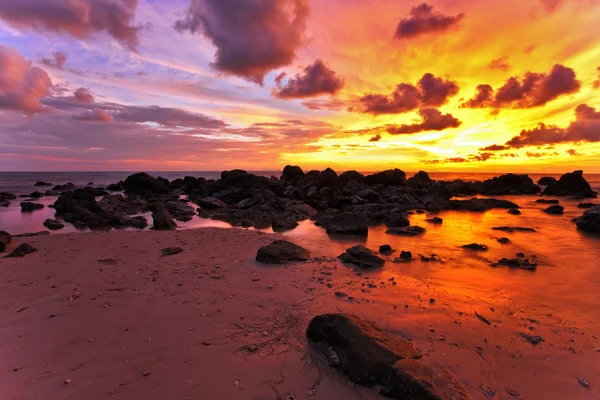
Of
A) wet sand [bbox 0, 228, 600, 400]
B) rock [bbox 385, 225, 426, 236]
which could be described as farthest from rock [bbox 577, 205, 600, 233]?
wet sand [bbox 0, 228, 600, 400]

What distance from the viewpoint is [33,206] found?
85.9ft

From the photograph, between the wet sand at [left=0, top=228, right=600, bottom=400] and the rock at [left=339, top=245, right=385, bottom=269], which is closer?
the wet sand at [left=0, top=228, right=600, bottom=400]

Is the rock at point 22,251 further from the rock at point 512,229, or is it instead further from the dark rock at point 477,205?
the dark rock at point 477,205

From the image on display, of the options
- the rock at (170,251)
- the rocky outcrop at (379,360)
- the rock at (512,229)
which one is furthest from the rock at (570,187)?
the rocky outcrop at (379,360)

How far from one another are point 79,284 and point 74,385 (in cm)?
449

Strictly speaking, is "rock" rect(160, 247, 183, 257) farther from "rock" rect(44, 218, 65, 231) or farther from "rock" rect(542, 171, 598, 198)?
"rock" rect(542, 171, 598, 198)

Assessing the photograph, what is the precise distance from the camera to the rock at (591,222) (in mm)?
17766

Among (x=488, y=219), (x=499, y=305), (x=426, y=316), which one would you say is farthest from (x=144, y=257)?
(x=488, y=219)

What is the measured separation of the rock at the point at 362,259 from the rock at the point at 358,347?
4.88 meters

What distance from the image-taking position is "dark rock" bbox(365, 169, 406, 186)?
162ft

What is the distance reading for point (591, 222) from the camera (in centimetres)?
1802

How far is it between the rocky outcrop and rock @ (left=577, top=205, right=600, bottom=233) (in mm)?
19502

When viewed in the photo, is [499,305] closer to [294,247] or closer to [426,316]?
[426,316]

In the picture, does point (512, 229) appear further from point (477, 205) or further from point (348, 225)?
point (477, 205)
